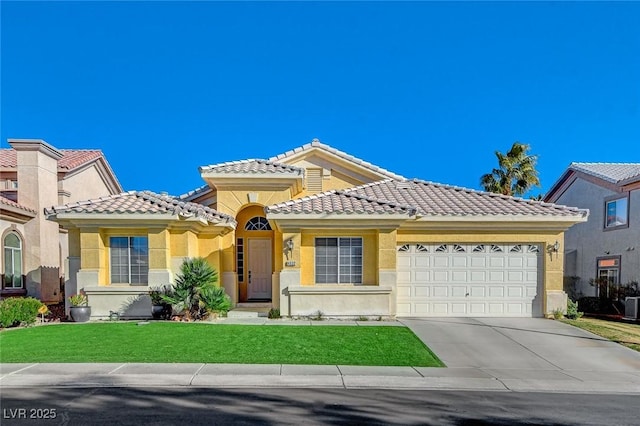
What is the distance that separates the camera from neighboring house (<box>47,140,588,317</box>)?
12.3 meters

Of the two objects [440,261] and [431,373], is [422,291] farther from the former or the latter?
[431,373]

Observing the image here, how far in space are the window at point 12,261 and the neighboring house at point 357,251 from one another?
5668 millimetres

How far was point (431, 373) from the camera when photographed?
7.46 m

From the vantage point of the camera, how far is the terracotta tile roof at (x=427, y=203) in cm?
1253

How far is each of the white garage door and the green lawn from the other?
246cm

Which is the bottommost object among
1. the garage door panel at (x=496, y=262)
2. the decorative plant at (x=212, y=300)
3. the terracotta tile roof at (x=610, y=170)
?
the decorative plant at (x=212, y=300)

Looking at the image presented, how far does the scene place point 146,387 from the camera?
21.5 feet

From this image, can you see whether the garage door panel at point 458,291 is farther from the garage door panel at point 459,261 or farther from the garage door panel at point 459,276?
the garage door panel at point 459,261

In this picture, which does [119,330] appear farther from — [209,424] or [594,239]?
[594,239]

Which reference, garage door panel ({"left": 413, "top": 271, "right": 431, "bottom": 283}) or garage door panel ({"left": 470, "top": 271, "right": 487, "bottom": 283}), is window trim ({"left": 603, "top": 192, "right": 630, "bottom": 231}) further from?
garage door panel ({"left": 413, "top": 271, "right": 431, "bottom": 283})

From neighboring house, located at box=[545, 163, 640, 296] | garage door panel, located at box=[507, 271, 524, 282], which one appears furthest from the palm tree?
garage door panel, located at box=[507, 271, 524, 282]

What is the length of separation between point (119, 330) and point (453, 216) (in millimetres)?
11012

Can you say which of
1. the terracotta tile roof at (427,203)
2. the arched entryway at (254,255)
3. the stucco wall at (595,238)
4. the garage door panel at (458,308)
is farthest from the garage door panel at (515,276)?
the arched entryway at (254,255)

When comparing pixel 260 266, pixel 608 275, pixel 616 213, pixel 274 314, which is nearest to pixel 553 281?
pixel 608 275
